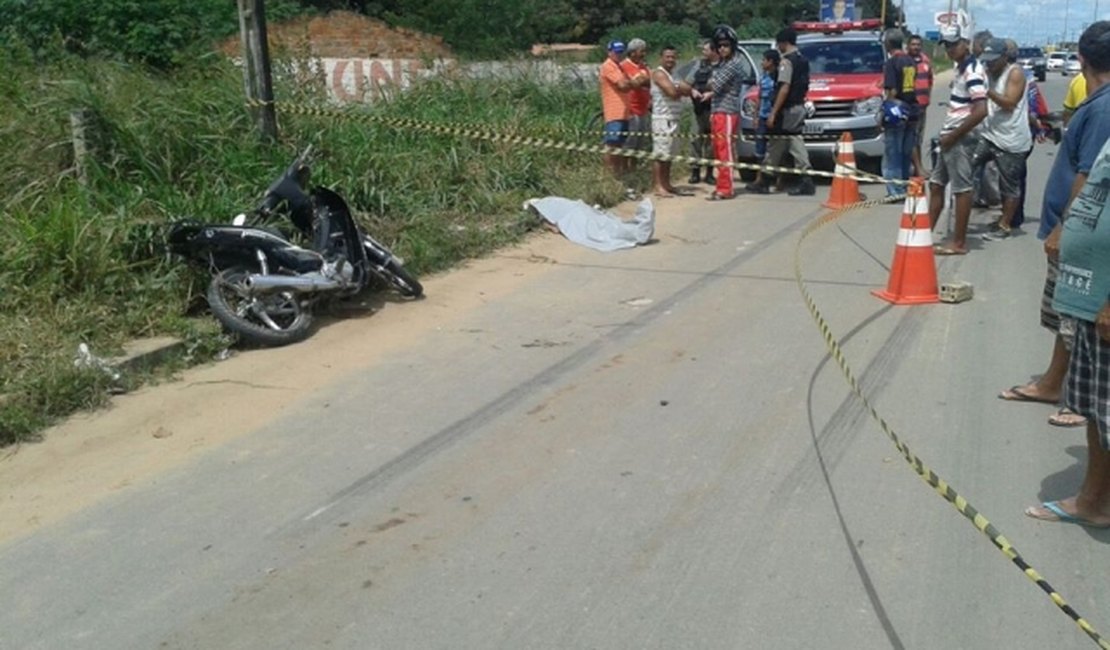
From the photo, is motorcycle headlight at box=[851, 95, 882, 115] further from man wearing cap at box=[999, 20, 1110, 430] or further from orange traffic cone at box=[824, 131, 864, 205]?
man wearing cap at box=[999, 20, 1110, 430]

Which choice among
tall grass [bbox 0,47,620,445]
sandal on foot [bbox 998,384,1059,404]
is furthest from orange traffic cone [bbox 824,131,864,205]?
sandal on foot [bbox 998,384,1059,404]

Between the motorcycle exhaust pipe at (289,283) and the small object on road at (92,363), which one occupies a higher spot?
the motorcycle exhaust pipe at (289,283)

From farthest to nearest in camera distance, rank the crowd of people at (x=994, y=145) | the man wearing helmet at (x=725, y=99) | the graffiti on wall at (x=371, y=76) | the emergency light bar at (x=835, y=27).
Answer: the emergency light bar at (x=835, y=27) → the graffiti on wall at (x=371, y=76) → the man wearing helmet at (x=725, y=99) → the crowd of people at (x=994, y=145)

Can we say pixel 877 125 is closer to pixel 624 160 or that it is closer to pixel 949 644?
pixel 624 160

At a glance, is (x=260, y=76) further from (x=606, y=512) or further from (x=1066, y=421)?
(x=1066, y=421)

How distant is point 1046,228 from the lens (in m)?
5.83

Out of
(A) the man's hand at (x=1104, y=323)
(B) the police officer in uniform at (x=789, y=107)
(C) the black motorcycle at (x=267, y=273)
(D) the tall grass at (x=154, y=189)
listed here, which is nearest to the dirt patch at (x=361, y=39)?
(D) the tall grass at (x=154, y=189)

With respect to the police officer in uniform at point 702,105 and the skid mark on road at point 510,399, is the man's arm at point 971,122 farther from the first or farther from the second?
the police officer in uniform at point 702,105

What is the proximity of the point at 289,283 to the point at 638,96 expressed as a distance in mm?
6831

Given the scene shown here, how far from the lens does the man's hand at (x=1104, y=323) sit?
390 cm

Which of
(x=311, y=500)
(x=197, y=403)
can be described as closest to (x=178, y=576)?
(x=311, y=500)

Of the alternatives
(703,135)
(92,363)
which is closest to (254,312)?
(92,363)

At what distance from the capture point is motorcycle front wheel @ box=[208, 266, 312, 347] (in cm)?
706

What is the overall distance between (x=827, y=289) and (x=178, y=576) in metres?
5.67
